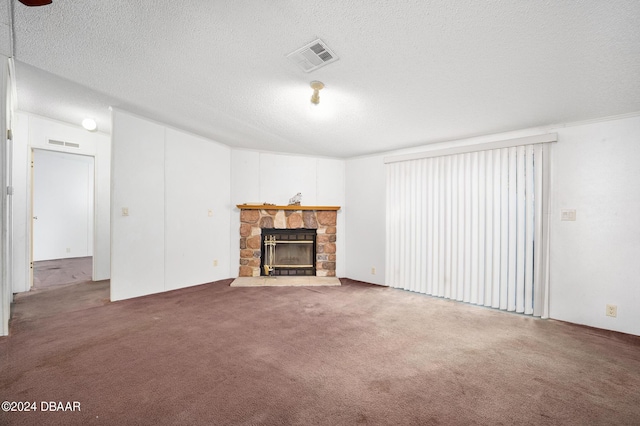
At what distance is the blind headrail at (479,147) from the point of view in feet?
10.4

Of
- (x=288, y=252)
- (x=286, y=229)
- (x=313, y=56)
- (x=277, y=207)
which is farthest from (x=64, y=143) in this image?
(x=313, y=56)

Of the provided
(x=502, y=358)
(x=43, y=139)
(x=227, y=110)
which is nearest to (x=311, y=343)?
(x=502, y=358)

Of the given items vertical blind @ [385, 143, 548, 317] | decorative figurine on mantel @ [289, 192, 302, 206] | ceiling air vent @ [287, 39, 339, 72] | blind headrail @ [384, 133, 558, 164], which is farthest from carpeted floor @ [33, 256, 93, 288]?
blind headrail @ [384, 133, 558, 164]

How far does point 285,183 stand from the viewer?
201 inches

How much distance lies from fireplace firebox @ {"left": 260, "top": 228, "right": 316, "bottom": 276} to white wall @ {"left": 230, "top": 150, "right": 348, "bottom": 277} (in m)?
0.49

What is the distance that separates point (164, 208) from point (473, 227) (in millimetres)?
4409

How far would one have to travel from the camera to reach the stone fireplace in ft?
16.0

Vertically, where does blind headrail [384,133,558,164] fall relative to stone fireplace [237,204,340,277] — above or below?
above

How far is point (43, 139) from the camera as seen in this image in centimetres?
408

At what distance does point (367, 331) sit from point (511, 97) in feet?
8.69

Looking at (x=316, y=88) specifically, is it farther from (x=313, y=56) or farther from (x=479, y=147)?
(x=479, y=147)

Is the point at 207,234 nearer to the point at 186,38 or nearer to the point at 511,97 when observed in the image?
A: the point at 186,38

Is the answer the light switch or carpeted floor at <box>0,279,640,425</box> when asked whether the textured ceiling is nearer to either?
the light switch

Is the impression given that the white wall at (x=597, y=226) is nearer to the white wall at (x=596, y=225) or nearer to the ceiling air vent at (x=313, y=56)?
the white wall at (x=596, y=225)
